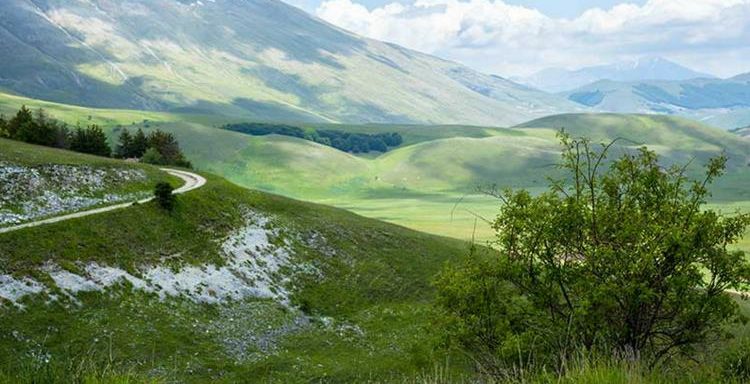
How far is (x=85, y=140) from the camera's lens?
4186 inches

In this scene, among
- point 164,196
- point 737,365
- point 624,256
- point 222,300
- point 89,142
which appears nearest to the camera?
point 737,365

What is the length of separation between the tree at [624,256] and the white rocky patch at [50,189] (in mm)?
46340

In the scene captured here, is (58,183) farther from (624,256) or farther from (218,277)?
(624,256)

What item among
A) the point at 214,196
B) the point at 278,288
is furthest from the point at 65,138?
the point at 278,288

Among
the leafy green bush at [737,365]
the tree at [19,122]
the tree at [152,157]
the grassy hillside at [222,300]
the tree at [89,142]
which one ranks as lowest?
the grassy hillside at [222,300]

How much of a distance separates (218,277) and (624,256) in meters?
46.7

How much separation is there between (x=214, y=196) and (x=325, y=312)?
75.6 ft

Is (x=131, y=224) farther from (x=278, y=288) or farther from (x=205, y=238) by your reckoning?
(x=278, y=288)

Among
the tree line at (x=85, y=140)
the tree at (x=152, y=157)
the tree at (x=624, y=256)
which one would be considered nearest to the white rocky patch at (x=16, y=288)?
the tree at (x=624, y=256)

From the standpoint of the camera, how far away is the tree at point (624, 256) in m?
23.6

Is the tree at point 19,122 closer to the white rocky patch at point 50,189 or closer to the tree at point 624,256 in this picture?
the white rocky patch at point 50,189

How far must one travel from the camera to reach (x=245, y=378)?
45.4 metres

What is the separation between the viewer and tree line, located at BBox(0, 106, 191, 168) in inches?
3839

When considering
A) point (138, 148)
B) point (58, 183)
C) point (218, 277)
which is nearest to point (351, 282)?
point (218, 277)
